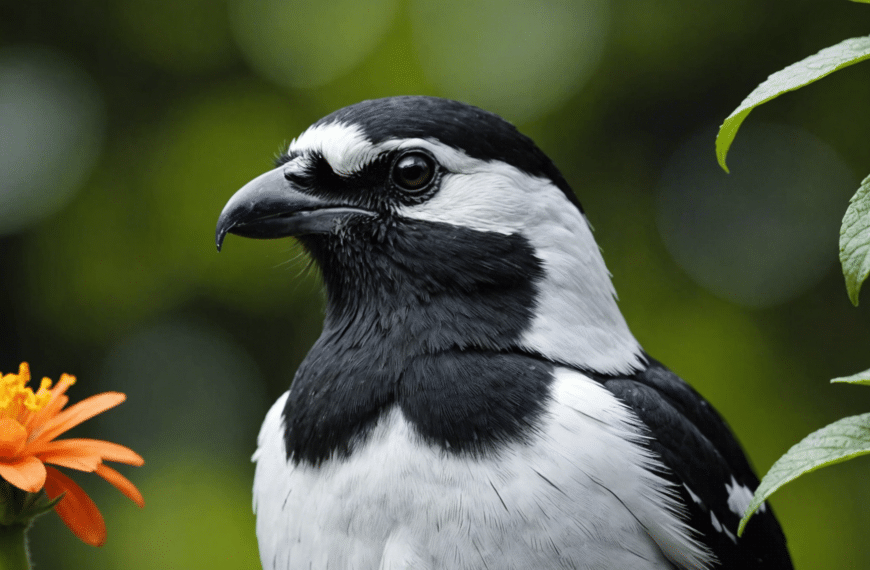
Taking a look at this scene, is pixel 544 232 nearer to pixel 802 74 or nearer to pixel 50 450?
pixel 802 74

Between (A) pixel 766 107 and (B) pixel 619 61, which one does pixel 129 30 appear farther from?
(A) pixel 766 107

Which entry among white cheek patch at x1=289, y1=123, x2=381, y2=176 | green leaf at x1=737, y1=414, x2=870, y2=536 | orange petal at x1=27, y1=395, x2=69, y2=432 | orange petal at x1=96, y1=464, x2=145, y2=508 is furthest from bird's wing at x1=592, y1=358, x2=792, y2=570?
orange petal at x1=27, y1=395, x2=69, y2=432

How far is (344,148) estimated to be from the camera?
222 cm

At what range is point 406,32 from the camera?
564 centimetres

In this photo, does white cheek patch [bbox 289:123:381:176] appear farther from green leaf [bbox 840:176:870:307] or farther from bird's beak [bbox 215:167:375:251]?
green leaf [bbox 840:176:870:307]

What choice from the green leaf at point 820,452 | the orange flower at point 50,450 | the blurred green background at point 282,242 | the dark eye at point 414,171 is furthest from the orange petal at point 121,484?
the blurred green background at point 282,242

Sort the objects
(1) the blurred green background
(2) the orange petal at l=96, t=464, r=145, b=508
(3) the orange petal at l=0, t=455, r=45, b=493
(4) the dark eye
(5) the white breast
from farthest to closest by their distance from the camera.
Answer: (1) the blurred green background, (4) the dark eye, (5) the white breast, (2) the orange petal at l=96, t=464, r=145, b=508, (3) the orange petal at l=0, t=455, r=45, b=493

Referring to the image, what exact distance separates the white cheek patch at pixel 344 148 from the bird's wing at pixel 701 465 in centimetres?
88

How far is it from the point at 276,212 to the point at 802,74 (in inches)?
55.6

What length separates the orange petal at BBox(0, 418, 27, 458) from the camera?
1199 millimetres

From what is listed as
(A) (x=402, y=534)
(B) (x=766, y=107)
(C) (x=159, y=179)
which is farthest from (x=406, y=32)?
(A) (x=402, y=534)

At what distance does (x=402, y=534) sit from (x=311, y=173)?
1.05 meters

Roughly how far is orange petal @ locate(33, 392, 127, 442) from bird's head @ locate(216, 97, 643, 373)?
0.83 meters

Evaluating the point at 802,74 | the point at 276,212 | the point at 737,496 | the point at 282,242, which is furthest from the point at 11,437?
the point at 282,242
